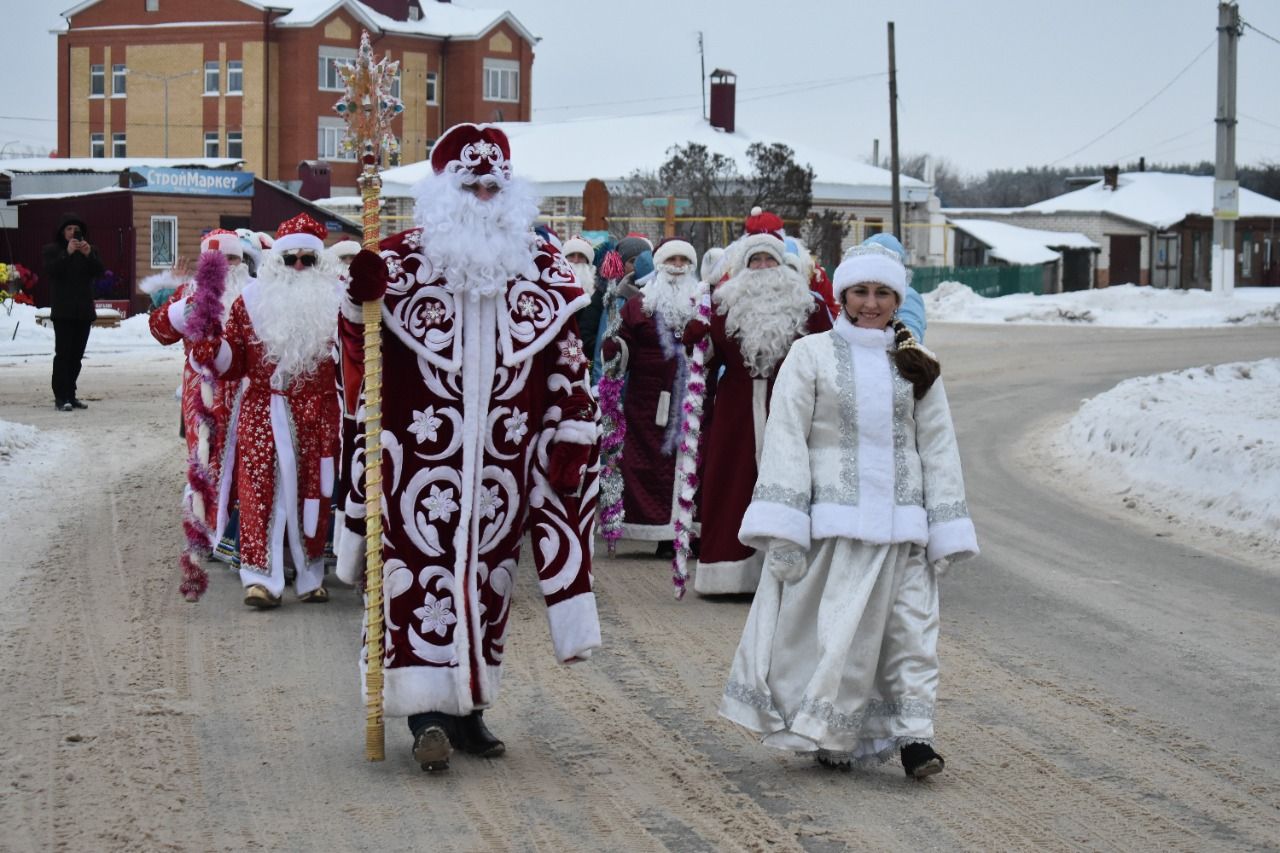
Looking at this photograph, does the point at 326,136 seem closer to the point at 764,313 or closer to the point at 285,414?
the point at 285,414

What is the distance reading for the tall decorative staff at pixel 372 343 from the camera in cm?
575

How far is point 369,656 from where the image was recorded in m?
5.78

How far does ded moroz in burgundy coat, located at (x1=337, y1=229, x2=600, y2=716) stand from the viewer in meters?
5.79

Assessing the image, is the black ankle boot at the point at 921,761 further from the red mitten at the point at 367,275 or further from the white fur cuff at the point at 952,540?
the red mitten at the point at 367,275

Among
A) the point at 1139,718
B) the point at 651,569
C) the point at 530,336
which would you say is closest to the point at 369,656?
the point at 530,336

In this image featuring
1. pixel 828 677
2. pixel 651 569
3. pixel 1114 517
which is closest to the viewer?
pixel 828 677

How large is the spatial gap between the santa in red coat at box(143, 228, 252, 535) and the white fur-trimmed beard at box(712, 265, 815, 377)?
102 inches

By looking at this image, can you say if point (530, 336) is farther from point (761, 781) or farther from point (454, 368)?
point (761, 781)

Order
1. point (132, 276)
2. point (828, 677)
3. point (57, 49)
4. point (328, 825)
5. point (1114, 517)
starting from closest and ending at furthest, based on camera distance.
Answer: point (328, 825) → point (828, 677) → point (1114, 517) → point (132, 276) → point (57, 49)

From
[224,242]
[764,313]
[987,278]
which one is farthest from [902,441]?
[987,278]

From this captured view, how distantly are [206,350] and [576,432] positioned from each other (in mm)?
3321

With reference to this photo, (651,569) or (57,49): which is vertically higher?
(57,49)

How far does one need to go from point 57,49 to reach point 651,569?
211ft

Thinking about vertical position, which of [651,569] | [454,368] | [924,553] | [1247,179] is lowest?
[651,569]
